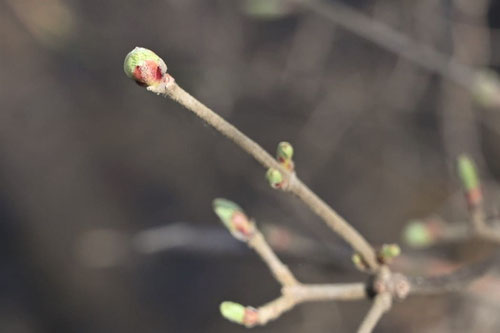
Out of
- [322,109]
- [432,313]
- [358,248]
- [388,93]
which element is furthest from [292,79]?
[358,248]

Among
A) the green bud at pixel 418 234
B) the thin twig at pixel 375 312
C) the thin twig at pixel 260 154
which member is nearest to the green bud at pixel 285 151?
the thin twig at pixel 260 154

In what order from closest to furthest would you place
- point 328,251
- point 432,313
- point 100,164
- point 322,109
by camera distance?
1. point 328,251
2. point 322,109
3. point 432,313
4. point 100,164

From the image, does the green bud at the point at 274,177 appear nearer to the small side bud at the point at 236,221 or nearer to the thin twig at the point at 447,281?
the small side bud at the point at 236,221

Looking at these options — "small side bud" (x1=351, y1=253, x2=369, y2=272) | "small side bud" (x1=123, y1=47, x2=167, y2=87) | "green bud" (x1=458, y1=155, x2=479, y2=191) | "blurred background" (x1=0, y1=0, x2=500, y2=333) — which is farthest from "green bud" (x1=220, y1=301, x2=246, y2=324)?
"blurred background" (x1=0, y1=0, x2=500, y2=333)

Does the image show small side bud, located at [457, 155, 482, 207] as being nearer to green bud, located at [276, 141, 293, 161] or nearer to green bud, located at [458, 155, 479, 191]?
green bud, located at [458, 155, 479, 191]

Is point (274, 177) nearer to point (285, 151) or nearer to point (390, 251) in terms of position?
point (285, 151)

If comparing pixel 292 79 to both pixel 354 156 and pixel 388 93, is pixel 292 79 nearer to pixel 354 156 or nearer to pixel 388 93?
pixel 388 93

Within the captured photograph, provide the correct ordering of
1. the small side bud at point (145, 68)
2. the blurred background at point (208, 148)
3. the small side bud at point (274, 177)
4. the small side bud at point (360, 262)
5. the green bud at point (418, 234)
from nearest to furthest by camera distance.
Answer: the small side bud at point (145, 68), the small side bud at point (274, 177), the small side bud at point (360, 262), the green bud at point (418, 234), the blurred background at point (208, 148)
